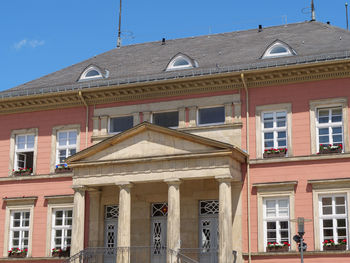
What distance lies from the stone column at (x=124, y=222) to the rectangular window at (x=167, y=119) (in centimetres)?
350

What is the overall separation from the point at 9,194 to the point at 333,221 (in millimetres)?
13542

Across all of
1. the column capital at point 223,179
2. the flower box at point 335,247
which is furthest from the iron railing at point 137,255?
the flower box at point 335,247

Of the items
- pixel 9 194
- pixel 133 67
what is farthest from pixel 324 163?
pixel 9 194

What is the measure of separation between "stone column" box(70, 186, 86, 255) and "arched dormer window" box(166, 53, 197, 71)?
642 centimetres

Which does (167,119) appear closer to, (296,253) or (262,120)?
(262,120)

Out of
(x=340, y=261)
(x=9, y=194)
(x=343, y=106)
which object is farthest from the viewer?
(x=9, y=194)

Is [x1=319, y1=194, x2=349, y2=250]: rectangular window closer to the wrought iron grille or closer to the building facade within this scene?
the building facade

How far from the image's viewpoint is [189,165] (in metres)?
21.9

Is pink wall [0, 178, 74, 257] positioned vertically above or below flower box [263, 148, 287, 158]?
below

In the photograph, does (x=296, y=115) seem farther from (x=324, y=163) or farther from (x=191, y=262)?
(x=191, y=262)

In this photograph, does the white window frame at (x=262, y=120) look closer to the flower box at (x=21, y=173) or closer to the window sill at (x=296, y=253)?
the window sill at (x=296, y=253)

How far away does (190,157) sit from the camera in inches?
858

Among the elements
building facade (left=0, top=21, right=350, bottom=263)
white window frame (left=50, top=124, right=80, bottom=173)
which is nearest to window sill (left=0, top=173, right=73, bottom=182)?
building facade (left=0, top=21, right=350, bottom=263)

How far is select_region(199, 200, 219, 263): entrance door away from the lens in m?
23.2
